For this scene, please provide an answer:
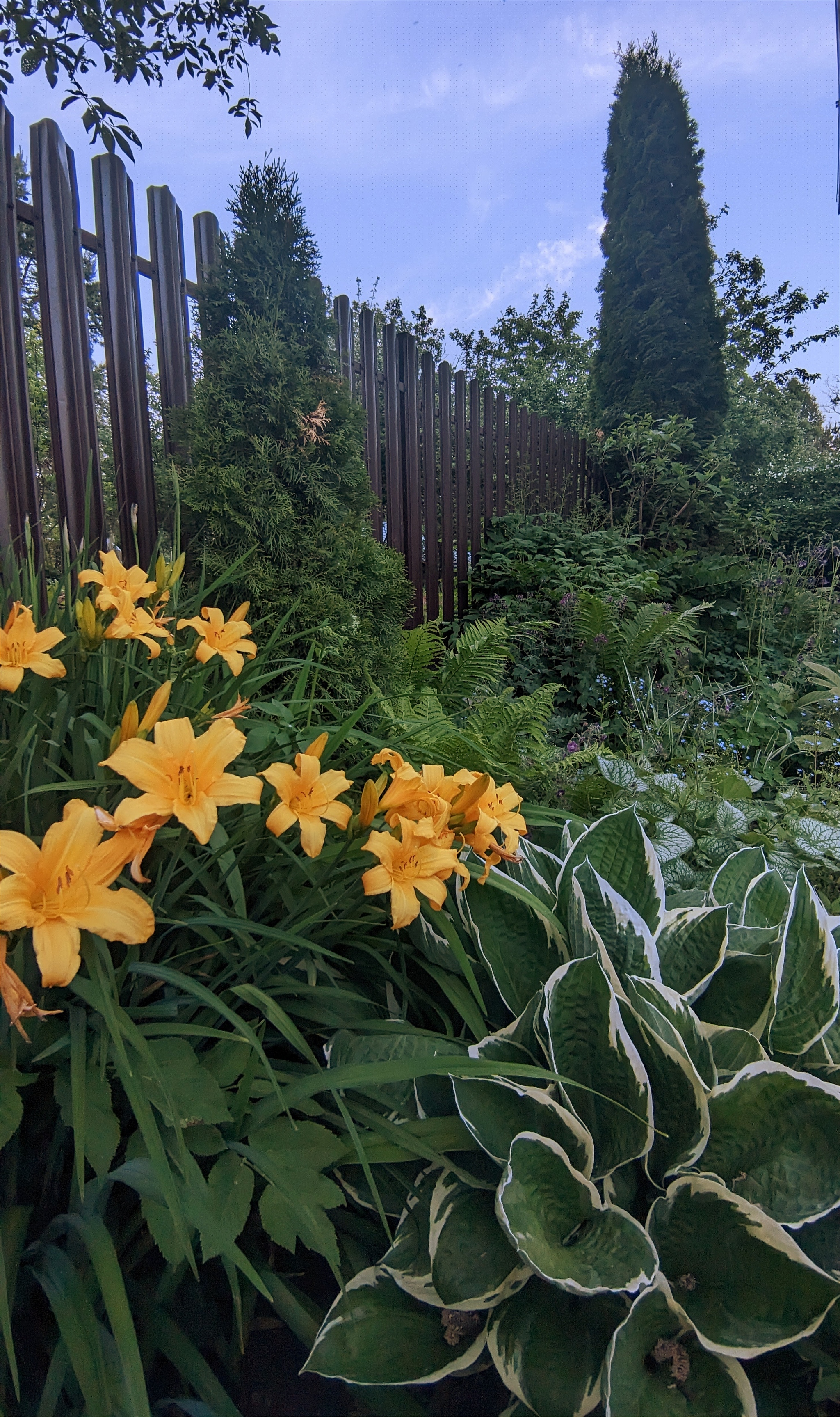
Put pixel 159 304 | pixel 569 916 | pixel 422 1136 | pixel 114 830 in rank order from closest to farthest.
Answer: pixel 114 830 < pixel 422 1136 < pixel 569 916 < pixel 159 304

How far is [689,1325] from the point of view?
2.26 feet

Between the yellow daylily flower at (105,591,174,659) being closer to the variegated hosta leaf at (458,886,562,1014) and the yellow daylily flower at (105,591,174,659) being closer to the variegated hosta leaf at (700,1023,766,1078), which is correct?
the variegated hosta leaf at (458,886,562,1014)

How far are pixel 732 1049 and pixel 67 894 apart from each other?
2.58 ft

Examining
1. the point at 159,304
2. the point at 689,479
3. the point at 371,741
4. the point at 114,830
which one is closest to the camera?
the point at 114,830

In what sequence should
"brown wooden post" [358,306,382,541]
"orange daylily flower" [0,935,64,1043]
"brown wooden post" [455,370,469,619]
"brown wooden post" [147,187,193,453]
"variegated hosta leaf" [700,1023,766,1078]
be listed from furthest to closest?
"brown wooden post" [455,370,469,619] < "brown wooden post" [358,306,382,541] < "brown wooden post" [147,187,193,453] < "variegated hosta leaf" [700,1023,766,1078] < "orange daylily flower" [0,935,64,1043]

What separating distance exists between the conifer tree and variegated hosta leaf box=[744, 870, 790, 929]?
149 centimetres

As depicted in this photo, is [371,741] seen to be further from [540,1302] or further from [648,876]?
[540,1302]

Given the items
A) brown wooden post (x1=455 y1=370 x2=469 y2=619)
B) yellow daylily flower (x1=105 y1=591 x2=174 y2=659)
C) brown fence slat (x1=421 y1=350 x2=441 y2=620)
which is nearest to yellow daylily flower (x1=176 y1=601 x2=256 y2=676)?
yellow daylily flower (x1=105 y1=591 x2=174 y2=659)

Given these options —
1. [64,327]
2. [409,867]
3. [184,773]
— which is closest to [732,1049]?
→ [409,867]

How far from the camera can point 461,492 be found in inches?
193

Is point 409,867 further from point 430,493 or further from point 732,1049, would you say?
point 430,493

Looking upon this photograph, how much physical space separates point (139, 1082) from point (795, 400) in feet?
60.9

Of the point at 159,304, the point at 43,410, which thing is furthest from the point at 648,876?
the point at 159,304

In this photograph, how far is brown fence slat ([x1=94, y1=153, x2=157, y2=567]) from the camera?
2594 millimetres
